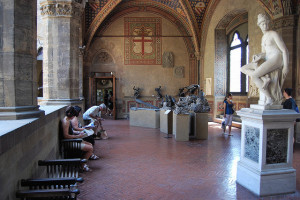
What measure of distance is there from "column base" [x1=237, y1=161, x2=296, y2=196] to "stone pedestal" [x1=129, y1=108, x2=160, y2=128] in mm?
7321

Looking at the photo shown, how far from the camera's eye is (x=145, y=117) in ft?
38.2

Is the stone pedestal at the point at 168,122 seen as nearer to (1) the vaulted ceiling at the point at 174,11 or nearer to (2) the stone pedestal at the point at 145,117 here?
(2) the stone pedestal at the point at 145,117

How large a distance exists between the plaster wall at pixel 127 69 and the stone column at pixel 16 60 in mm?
13593

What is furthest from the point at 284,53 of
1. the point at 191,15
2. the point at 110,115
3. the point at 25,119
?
the point at 110,115

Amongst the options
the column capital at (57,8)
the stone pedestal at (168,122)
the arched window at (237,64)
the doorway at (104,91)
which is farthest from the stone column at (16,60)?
the doorway at (104,91)

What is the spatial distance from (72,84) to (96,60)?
9720 millimetres

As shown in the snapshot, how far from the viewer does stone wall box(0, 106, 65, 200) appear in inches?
84.3

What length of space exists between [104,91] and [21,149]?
15147mm

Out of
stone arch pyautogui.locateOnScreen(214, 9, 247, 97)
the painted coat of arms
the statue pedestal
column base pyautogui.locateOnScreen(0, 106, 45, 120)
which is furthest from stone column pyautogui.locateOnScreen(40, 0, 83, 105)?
the painted coat of arms

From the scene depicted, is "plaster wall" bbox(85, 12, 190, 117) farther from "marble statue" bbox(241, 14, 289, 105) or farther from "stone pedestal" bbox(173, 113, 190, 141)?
"marble statue" bbox(241, 14, 289, 105)

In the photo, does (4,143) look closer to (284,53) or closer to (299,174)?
(284,53)

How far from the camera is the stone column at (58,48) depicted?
7109 mm

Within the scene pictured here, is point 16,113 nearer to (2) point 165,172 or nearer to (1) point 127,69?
(2) point 165,172

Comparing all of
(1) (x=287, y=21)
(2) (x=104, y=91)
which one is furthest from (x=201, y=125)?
(2) (x=104, y=91)
